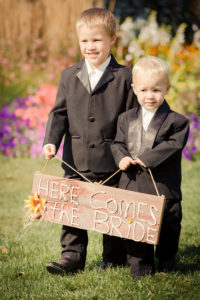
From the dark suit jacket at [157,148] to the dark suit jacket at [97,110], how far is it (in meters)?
0.14

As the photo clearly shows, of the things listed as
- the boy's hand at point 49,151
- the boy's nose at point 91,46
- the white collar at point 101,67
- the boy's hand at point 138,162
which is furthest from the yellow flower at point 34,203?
the boy's nose at point 91,46

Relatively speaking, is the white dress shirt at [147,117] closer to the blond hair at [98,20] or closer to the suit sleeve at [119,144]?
the suit sleeve at [119,144]

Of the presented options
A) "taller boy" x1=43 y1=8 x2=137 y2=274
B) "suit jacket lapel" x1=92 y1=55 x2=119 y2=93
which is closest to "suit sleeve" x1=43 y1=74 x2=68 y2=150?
"taller boy" x1=43 y1=8 x2=137 y2=274

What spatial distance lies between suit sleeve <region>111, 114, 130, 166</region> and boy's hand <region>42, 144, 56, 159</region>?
1.37 ft

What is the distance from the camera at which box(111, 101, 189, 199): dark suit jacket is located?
102 inches

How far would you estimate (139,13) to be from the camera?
12.5 m

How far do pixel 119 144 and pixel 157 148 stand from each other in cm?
29

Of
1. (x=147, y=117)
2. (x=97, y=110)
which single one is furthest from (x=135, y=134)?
(x=97, y=110)

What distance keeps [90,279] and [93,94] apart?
48.6 inches

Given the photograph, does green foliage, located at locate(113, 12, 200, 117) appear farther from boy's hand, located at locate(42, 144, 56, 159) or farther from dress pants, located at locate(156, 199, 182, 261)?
dress pants, located at locate(156, 199, 182, 261)

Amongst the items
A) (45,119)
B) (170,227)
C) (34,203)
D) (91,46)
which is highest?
(91,46)

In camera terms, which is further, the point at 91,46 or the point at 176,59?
the point at 176,59

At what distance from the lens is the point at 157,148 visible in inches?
102

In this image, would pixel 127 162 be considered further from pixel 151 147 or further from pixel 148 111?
pixel 148 111
